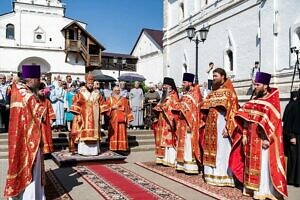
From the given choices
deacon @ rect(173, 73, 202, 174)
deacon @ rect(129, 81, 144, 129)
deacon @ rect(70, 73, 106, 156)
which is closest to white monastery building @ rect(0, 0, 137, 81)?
deacon @ rect(129, 81, 144, 129)

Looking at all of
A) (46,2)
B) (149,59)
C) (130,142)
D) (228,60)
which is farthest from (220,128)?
(46,2)

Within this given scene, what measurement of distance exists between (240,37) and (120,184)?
45.5 feet

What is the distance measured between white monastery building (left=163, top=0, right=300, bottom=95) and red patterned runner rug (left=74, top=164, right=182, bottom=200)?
920 cm

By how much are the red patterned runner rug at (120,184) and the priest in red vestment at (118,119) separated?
6.72 feet

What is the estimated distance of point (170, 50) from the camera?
1153 inches

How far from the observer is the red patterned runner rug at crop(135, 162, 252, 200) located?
22.4 ft

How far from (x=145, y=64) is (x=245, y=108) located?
36.6m

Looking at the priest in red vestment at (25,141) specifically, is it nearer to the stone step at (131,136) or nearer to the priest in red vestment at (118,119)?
the priest in red vestment at (118,119)

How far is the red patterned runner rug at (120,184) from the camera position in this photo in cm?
689

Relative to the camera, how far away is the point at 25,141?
569 cm

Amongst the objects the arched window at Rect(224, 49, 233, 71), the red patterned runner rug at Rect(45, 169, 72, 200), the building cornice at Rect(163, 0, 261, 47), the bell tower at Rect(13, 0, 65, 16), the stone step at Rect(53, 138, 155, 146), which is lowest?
the red patterned runner rug at Rect(45, 169, 72, 200)

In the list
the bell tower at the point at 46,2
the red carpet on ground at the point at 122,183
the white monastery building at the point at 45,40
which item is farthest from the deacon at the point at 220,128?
the bell tower at the point at 46,2

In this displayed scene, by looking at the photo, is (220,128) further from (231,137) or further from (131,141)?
(131,141)

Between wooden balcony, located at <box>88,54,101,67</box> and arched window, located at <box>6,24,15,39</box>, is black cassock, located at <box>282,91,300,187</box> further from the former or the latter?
wooden balcony, located at <box>88,54,101,67</box>
